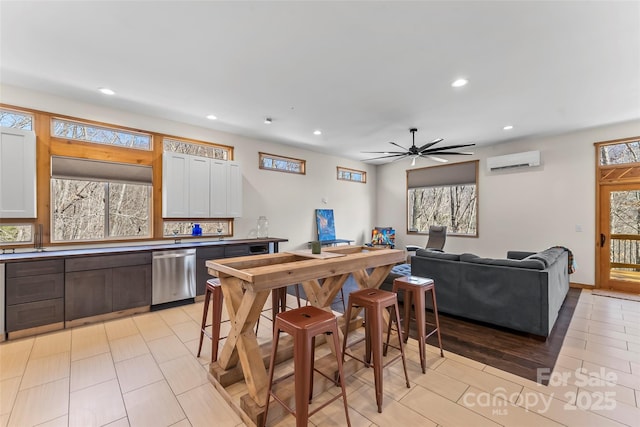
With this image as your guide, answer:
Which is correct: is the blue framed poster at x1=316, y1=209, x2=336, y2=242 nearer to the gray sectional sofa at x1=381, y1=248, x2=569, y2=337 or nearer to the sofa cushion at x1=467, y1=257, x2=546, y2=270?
the gray sectional sofa at x1=381, y1=248, x2=569, y2=337

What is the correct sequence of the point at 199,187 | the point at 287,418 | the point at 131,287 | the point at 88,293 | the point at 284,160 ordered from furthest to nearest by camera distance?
the point at 284,160 < the point at 199,187 < the point at 131,287 < the point at 88,293 < the point at 287,418

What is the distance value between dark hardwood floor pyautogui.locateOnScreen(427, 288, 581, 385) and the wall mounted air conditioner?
3255mm

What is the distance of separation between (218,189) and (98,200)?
5.49ft

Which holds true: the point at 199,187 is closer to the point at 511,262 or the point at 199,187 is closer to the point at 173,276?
the point at 173,276

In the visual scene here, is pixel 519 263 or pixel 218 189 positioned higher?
pixel 218 189

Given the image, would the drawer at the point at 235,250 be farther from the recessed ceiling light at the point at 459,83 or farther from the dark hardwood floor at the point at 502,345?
the recessed ceiling light at the point at 459,83

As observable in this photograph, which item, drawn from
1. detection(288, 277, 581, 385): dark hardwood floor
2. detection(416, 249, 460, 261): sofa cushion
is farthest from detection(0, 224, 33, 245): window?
detection(416, 249, 460, 261): sofa cushion

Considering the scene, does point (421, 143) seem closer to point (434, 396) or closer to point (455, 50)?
point (455, 50)

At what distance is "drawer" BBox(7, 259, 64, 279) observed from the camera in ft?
9.62

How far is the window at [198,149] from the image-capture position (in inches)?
181

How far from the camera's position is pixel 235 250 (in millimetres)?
4613

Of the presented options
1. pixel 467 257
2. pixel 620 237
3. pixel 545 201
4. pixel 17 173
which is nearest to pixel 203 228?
pixel 17 173

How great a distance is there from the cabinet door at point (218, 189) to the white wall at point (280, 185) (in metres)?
0.57

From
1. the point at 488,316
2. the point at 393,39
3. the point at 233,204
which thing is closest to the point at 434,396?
the point at 488,316
